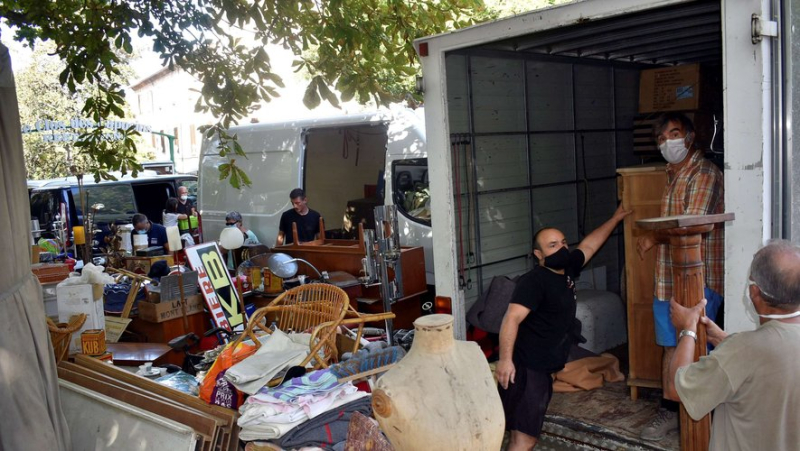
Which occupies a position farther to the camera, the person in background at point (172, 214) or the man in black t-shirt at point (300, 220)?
the person in background at point (172, 214)

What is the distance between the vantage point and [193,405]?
4125mm

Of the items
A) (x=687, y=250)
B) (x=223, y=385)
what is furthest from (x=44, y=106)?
(x=687, y=250)

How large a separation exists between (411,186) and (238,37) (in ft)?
8.55

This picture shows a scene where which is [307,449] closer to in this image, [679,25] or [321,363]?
[321,363]

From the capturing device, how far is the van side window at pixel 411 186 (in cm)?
793

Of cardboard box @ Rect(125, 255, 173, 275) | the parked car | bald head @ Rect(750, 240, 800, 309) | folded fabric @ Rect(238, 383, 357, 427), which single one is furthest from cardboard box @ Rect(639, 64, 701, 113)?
the parked car

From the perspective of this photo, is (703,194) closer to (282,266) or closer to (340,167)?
(282,266)

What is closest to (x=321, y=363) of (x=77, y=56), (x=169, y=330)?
(x=169, y=330)

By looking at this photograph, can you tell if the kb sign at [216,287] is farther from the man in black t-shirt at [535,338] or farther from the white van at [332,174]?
the man in black t-shirt at [535,338]

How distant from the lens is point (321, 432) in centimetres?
357

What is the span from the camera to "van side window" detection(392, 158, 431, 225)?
26.0ft

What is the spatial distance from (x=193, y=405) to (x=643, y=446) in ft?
8.65

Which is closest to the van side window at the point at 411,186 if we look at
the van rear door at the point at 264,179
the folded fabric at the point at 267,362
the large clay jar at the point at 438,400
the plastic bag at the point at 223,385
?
the van rear door at the point at 264,179

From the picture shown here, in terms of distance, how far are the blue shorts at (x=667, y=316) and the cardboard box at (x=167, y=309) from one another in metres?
4.01
